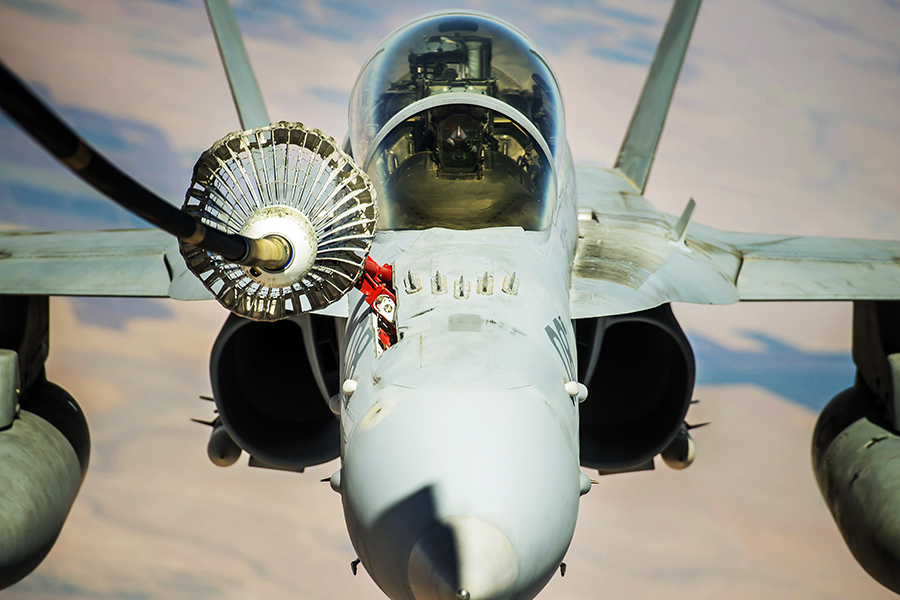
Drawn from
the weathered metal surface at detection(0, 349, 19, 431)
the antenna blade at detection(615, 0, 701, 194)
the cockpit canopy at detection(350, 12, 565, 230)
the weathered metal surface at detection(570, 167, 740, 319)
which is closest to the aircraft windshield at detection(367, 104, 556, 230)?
the cockpit canopy at detection(350, 12, 565, 230)

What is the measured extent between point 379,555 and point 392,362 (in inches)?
28.7

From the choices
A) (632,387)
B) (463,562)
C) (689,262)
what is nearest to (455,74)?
(689,262)

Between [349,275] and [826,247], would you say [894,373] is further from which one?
[349,275]

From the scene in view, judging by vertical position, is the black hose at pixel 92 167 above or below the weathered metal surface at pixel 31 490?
above

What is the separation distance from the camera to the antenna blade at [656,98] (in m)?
6.95

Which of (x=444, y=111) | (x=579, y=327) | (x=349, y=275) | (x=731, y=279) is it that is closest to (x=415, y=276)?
(x=349, y=275)

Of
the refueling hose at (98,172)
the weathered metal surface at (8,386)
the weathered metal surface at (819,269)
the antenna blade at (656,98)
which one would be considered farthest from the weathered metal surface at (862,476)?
the weathered metal surface at (8,386)

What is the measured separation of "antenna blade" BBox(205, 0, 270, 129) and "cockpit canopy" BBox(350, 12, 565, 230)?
202 cm

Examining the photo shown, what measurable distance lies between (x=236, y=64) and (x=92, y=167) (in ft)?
17.6

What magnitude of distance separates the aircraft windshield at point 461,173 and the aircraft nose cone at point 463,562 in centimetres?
187

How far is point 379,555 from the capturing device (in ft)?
8.34

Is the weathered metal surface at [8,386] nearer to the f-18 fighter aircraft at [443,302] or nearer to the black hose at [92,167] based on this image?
the f-18 fighter aircraft at [443,302]

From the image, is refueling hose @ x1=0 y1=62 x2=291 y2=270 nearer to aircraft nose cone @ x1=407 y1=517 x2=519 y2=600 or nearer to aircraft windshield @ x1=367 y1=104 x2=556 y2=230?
aircraft nose cone @ x1=407 y1=517 x2=519 y2=600

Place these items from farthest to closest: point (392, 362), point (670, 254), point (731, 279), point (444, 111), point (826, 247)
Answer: point (826, 247), point (731, 279), point (670, 254), point (444, 111), point (392, 362)
